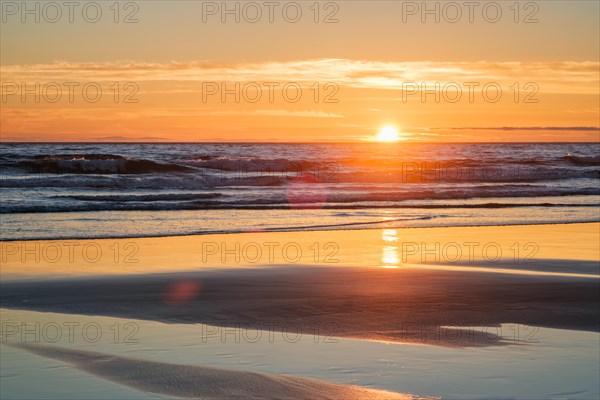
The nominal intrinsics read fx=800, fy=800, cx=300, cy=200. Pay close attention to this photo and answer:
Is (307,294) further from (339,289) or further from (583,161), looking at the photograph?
(583,161)

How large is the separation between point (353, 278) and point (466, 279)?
5.07 feet

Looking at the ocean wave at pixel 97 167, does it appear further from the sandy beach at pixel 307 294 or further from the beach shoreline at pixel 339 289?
the beach shoreline at pixel 339 289

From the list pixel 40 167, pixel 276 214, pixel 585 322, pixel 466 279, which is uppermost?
pixel 40 167

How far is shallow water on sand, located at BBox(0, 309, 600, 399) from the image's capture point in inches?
220

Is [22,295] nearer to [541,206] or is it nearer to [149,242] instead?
[149,242]

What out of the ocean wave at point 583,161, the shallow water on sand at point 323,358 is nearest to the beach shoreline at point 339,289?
the shallow water on sand at point 323,358

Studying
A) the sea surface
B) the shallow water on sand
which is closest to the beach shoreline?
the shallow water on sand

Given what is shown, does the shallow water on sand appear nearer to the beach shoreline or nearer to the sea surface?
the beach shoreline

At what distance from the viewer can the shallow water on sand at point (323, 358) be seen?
220 inches

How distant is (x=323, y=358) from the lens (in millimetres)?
6477

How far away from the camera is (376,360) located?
6395 millimetres

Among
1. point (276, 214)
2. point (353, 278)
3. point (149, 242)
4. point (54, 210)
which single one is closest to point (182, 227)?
point (149, 242)

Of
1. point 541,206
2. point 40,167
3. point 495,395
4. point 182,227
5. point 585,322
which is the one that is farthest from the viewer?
point 40,167

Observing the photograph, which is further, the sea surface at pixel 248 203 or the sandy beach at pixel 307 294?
the sea surface at pixel 248 203
